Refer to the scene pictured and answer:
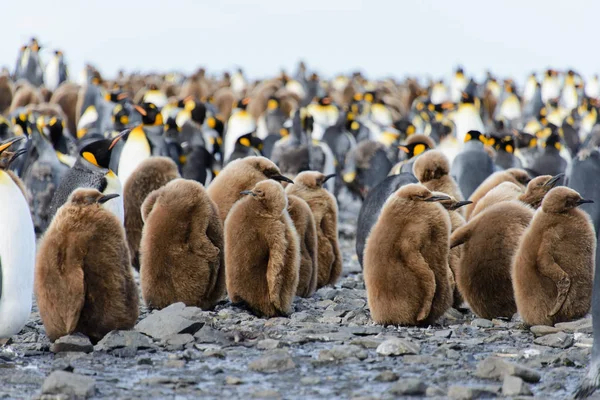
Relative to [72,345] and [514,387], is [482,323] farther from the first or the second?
[72,345]

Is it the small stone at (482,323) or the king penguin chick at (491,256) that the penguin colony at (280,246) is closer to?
the king penguin chick at (491,256)

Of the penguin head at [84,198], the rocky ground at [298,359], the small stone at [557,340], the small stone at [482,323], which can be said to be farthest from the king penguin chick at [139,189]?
the small stone at [557,340]

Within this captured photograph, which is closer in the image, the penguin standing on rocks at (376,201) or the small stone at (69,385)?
the small stone at (69,385)

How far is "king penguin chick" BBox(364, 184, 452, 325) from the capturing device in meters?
5.19

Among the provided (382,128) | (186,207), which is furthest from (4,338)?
(382,128)

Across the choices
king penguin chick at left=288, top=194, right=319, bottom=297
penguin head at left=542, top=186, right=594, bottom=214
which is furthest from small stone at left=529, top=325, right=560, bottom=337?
king penguin chick at left=288, top=194, right=319, bottom=297

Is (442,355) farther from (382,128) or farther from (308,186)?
(382,128)

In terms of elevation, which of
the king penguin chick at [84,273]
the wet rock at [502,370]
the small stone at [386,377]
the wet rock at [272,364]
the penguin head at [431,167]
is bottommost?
the wet rock at [272,364]

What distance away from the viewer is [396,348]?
4.62m

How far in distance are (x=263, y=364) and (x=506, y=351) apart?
1.23 metres

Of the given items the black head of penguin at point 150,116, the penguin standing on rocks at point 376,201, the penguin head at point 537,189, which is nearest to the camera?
the penguin head at point 537,189

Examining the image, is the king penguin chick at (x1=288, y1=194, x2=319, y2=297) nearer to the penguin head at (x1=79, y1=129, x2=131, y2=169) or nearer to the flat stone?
the penguin head at (x1=79, y1=129, x2=131, y2=169)

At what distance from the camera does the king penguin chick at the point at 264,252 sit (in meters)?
5.57

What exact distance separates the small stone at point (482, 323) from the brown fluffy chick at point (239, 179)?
1.66 metres
